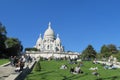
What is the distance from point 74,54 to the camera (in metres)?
172

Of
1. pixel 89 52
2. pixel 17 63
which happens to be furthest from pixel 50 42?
pixel 17 63

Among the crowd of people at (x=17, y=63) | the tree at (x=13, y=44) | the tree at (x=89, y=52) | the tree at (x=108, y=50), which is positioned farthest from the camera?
the tree at (x=89, y=52)

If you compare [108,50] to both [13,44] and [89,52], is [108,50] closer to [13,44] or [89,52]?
[89,52]

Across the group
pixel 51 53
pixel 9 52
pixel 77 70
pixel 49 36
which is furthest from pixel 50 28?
pixel 77 70

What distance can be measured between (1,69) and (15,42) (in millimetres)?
93617

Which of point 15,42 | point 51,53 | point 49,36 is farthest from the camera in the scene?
point 49,36

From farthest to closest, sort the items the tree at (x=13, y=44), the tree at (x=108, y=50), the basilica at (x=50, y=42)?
the basilica at (x=50, y=42) → the tree at (x=108, y=50) → the tree at (x=13, y=44)

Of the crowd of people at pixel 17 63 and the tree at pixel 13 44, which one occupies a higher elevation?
the tree at pixel 13 44

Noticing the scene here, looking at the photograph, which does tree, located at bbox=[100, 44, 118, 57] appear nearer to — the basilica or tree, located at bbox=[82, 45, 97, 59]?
tree, located at bbox=[82, 45, 97, 59]

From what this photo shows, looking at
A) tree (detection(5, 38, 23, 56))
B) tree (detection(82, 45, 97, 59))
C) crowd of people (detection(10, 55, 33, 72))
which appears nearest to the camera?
crowd of people (detection(10, 55, 33, 72))

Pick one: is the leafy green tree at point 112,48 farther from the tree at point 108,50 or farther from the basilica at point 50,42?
the basilica at point 50,42

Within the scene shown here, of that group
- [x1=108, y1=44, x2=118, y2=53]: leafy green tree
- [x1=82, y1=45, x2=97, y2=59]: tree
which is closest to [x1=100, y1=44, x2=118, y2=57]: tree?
[x1=108, y1=44, x2=118, y2=53]: leafy green tree

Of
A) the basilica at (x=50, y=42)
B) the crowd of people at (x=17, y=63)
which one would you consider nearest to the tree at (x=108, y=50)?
A: the basilica at (x=50, y=42)

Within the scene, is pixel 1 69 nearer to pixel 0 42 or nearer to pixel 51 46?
pixel 0 42
